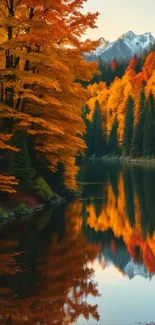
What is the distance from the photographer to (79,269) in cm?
1438

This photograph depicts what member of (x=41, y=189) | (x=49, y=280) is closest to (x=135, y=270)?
(x=49, y=280)

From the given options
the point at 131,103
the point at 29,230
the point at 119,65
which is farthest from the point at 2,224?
the point at 119,65

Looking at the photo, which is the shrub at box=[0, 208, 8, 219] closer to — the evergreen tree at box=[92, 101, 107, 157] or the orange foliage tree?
the orange foliage tree

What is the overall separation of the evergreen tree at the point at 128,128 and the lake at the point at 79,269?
244 feet

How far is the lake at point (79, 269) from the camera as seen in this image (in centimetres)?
1080

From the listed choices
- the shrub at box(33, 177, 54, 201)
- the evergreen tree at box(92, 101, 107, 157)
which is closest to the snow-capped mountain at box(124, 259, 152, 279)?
the shrub at box(33, 177, 54, 201)

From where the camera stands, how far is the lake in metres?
10.8

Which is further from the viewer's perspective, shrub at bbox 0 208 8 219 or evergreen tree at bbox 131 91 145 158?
evergreen tree at bbox 131 91 145 158

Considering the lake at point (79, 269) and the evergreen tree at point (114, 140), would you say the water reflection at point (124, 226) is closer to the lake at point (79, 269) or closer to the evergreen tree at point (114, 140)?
the lake at point (79, 269)

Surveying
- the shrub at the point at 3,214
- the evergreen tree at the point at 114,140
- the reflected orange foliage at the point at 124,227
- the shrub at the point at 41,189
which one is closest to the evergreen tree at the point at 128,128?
the evergreen tree at the point at 114,140

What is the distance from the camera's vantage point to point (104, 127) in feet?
403

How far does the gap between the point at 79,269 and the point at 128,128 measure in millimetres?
87580

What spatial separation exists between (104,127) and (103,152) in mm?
6723

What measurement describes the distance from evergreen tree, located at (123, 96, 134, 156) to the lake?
74.5 m
